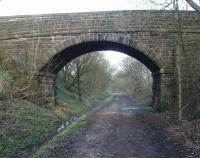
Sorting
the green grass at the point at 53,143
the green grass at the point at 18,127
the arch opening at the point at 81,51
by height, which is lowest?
the green grass at the point at 53,143

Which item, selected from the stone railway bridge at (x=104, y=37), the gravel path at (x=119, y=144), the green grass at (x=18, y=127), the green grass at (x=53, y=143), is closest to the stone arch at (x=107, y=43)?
the stone railway bridge at (x=104, y=37)

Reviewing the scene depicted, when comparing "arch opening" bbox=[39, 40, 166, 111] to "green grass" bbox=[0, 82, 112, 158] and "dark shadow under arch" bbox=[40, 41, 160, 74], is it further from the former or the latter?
"green grass" bbox=[0, 82, 112, 158]

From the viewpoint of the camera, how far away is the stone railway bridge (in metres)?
16.9

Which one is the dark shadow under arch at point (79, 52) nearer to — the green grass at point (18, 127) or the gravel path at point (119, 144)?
the green grass at point (18, 127)

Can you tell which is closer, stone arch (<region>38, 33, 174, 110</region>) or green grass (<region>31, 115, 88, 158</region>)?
green grass (<region>31, 115, 88, 158</region>)

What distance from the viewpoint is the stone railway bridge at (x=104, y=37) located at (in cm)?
1694

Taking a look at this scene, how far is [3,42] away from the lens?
1809 centimetres

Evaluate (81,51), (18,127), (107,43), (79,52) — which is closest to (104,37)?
(107,43)

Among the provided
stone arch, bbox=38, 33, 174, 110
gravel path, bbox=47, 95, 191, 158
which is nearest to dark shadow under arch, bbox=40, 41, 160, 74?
stone arch, bbox=38, 33, 174, 110

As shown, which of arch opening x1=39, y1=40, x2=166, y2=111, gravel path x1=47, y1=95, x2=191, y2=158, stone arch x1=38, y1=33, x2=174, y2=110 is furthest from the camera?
arch opening x1=39, y1=40, x2=166, y2=111

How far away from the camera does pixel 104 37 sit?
56.1 feet

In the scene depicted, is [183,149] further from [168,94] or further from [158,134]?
[168,94]

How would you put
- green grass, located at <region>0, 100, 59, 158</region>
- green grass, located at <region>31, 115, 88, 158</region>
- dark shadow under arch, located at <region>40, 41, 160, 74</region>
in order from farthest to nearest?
dark shadow under arch, located at <region>40, 41, 160, 74</region>
green grass, located at <region>0, 100, 59, 158</region>
green grass, located at <region>31, 115, 88, 158</region>

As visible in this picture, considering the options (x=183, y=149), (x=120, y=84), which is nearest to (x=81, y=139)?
(x=183, y=149)
